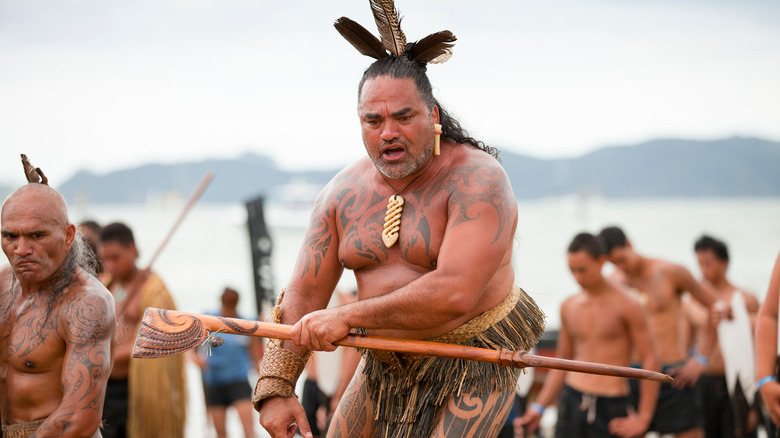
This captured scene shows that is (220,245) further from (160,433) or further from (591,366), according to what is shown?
(591,366)

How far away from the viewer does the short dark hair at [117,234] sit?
22.9ft

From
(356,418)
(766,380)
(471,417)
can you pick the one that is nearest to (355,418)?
(356,418)

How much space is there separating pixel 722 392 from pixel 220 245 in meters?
52.9

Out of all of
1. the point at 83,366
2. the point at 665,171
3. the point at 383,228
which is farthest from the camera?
the point at 665,171

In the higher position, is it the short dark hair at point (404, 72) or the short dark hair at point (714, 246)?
the short dark hair at point (404, 72)

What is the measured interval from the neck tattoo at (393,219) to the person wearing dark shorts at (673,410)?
428 centimetres

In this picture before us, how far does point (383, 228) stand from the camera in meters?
3.54

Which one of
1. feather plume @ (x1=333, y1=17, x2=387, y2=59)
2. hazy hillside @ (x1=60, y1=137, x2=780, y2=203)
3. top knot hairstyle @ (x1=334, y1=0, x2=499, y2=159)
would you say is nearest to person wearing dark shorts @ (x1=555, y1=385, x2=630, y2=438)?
top knot hairstyle @ (x1=334, y1=0, x2=499, y2=159)

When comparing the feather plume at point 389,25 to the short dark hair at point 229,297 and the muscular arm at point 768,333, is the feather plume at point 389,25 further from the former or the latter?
the short dark hair at point 229,297

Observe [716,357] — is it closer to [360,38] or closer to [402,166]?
[402,166]

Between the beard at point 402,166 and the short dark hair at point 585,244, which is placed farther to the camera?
the short dark hair at point 585,244

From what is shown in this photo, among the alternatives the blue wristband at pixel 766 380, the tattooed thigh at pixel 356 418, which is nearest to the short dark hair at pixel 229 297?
the tattooed thigh at pixel 356 418

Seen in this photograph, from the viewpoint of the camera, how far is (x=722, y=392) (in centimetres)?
736

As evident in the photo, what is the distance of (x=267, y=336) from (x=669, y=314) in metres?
5.22
